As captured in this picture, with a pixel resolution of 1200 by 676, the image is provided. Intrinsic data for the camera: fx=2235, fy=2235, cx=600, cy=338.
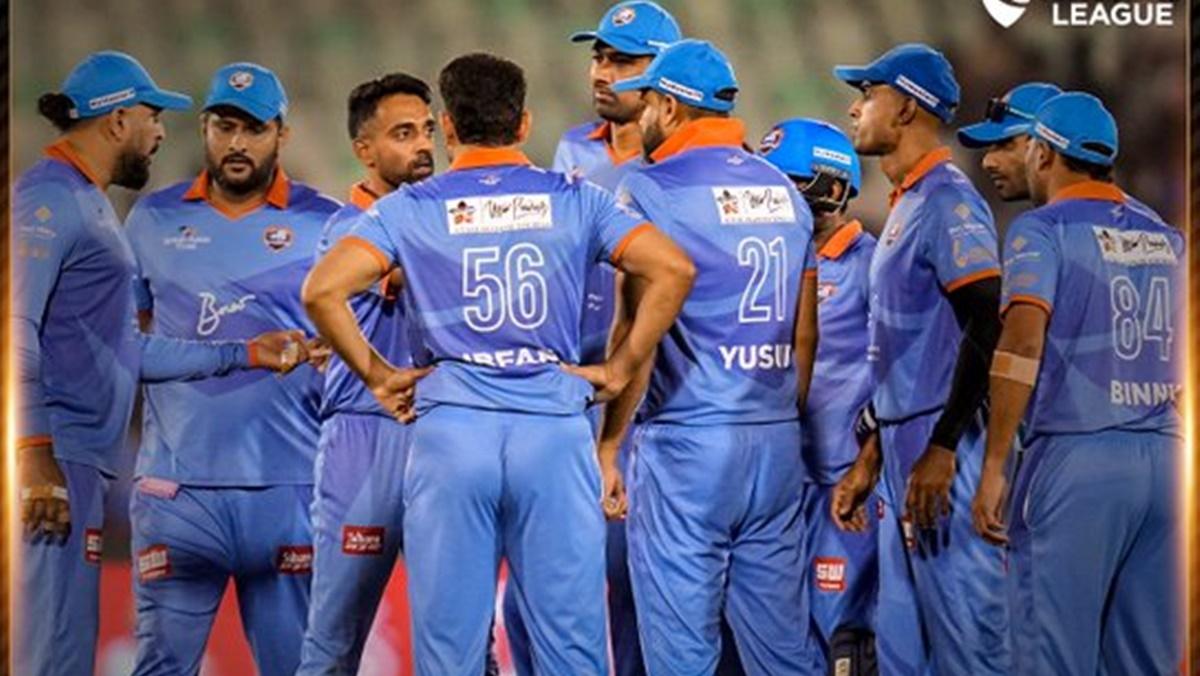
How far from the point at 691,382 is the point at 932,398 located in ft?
1.78

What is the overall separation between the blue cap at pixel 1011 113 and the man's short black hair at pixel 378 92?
1.22m

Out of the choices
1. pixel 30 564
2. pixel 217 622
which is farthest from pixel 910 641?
pixel 30 564

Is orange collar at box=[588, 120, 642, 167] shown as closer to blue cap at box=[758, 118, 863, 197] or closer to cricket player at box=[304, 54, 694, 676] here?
blue cap at box=[758, 118, 863, 197]

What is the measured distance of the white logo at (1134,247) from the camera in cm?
485

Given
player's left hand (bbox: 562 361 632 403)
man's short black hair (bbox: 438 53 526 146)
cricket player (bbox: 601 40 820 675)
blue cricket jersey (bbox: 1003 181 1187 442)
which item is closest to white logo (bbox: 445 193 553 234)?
man's short black hair (bbox: 438 53 526 146)

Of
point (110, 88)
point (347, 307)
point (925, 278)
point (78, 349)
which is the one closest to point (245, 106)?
point (110, 88)

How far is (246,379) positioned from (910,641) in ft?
5.20

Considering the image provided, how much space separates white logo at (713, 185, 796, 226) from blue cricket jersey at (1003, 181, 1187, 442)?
509mm

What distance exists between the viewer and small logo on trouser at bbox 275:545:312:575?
5.03 meters

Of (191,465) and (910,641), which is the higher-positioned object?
(191,465)

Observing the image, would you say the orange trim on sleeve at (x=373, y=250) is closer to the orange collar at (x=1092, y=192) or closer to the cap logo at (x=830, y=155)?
the cap logo at (x=830, y=155)

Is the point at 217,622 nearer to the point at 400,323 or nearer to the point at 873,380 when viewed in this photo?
the point at 400,323

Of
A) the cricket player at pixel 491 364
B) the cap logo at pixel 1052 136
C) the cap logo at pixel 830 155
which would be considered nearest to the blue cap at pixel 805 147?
the cap logo at pixel 830 155

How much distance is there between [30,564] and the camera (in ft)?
16.1
